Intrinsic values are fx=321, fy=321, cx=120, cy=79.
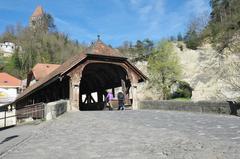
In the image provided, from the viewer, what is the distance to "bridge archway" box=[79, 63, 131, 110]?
26312 millimetres

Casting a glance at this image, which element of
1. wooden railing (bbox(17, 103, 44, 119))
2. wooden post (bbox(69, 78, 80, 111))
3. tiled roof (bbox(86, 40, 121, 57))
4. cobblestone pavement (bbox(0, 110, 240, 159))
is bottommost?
cobblestone pavement (bbox(0, 110, 240, 159))

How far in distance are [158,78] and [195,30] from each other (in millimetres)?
24817

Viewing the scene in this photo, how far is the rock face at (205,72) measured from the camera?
1560 inches

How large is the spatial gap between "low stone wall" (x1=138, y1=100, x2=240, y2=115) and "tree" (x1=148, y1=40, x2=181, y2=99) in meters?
21.6

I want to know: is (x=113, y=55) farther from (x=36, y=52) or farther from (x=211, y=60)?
(x=36, y=52)

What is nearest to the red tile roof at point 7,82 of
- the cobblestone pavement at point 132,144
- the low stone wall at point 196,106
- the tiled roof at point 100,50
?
the tiled roof at point 100,50

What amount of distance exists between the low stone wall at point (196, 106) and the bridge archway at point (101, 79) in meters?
4.27

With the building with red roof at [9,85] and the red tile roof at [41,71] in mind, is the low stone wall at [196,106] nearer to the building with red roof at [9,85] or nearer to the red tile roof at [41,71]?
the red tile roof at [41,71]

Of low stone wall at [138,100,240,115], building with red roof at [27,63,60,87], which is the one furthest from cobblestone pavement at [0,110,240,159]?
building with red roof at [27,63,60,87]

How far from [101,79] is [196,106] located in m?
15.4

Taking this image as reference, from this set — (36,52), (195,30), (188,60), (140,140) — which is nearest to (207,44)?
(188,60)

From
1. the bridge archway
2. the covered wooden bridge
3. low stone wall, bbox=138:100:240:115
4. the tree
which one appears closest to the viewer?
low stone wall, bbox=138:100:240:115

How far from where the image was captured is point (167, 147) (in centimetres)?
726

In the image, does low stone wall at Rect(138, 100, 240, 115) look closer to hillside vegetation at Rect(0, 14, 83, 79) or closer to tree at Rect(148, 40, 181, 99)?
tree at Rect(148, 40, 181, 99)
